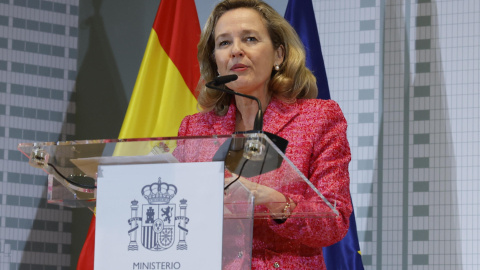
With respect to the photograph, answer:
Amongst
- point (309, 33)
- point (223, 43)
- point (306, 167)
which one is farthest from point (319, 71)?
point (306, 167)

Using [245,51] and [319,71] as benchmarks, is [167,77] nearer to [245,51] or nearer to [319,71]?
[319,71]

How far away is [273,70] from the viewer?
2.54 meters

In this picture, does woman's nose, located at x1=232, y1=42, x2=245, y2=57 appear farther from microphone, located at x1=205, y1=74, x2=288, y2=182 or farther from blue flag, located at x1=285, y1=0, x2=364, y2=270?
blue flag, located at x1=285, y1=0, x2=364, y2=270

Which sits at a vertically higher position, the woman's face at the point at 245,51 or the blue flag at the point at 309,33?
the blue flag at the point at 309,33

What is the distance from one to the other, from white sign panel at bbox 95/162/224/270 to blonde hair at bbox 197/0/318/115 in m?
0.84

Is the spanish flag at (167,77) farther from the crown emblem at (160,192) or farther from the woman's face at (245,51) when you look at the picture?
the crown emblem at (160,192)

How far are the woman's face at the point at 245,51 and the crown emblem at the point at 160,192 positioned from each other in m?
0.83

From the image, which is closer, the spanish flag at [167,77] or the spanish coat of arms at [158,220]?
the spanish coat of arms at [158,220]

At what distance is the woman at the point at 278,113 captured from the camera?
82.4 inches

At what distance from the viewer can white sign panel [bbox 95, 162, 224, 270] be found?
1.59 meters

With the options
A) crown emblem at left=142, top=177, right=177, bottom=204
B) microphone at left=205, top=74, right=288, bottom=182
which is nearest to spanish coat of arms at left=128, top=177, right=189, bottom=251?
crown emblem at left=142, top=177, right=177, bottom=204

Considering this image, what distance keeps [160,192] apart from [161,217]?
0.17 ft

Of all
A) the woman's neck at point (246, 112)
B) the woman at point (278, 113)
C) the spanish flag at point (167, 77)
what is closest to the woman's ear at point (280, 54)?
the woman at point (278, 113)

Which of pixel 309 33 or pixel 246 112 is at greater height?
pixel 309 33
